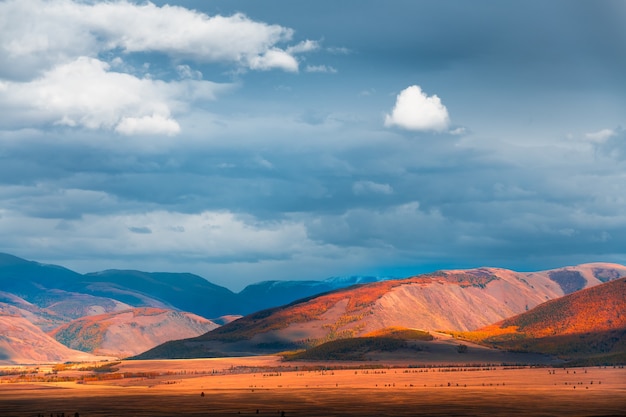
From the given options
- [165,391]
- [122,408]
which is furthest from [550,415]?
[165,391]

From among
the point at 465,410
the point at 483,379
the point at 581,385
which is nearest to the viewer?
the point at 465,410

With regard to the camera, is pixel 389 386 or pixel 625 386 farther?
pixel 389 386

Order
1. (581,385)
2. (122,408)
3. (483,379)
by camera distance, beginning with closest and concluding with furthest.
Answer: (122,408) → (581,385) → (483,379)

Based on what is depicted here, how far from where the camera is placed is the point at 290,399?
140750 millimetres

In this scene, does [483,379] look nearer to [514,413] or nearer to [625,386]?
[625,386]

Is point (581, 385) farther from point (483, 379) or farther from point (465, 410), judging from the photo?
point (465, 410)

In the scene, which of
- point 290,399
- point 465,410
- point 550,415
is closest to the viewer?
point 550,415

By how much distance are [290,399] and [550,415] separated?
147 ft

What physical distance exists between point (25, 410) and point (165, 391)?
43.2 metres

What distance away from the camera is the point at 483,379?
190 m

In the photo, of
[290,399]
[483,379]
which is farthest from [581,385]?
[290,399]

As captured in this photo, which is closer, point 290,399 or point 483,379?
point 290,399

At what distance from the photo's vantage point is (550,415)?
→ 10856 centimetres

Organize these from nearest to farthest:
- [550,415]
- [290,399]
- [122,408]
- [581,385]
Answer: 1. [550,415]
2. [122,408]
3. [290,399]
4. [581,385]
